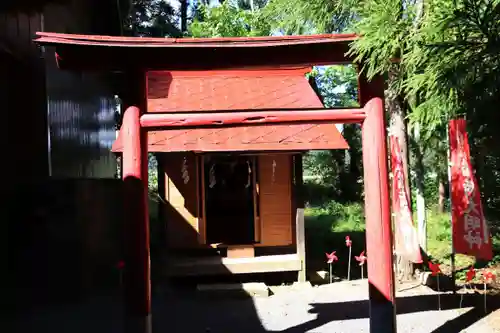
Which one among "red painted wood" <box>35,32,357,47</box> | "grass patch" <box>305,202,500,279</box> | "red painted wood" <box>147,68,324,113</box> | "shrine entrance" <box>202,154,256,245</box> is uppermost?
"red painted wood" <box>147,68,324,113</box>

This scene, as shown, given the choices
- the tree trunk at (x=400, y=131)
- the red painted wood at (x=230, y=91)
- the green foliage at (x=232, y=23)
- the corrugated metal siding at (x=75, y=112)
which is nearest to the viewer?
the corrugated metal siding at (x=75, y=112)

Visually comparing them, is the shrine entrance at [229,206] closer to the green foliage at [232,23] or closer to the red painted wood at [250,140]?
the red painted wood at [250,140]

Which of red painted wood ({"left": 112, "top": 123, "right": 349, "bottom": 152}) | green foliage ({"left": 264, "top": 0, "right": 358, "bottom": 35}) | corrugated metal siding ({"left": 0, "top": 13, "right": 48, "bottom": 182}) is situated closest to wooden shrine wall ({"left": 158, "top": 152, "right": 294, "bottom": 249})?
red painted wood ({"left": 112, "top": 123, "right": 349, "bottom": 152})

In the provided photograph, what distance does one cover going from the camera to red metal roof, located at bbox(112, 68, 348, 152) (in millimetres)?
8258

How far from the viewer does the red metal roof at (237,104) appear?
826 cm

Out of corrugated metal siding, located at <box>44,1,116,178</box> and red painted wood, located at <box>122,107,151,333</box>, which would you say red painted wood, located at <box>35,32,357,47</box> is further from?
corrugated metal siding, located at <box>44,1,116,178</box>

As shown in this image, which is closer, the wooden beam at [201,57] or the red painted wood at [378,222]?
the wooden beam at [201,57]

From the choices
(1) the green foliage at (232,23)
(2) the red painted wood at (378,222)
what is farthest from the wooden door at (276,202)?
(1) the green foliage at (232,23)

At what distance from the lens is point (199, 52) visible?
5.01 m

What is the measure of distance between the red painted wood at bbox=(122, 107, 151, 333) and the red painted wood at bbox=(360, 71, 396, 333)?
2.24m

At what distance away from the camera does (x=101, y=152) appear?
10.9 meters

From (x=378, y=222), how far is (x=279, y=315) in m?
2.47

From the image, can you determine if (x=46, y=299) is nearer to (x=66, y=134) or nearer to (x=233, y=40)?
(x=66, y=134)

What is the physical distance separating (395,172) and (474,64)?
14.1 feet
